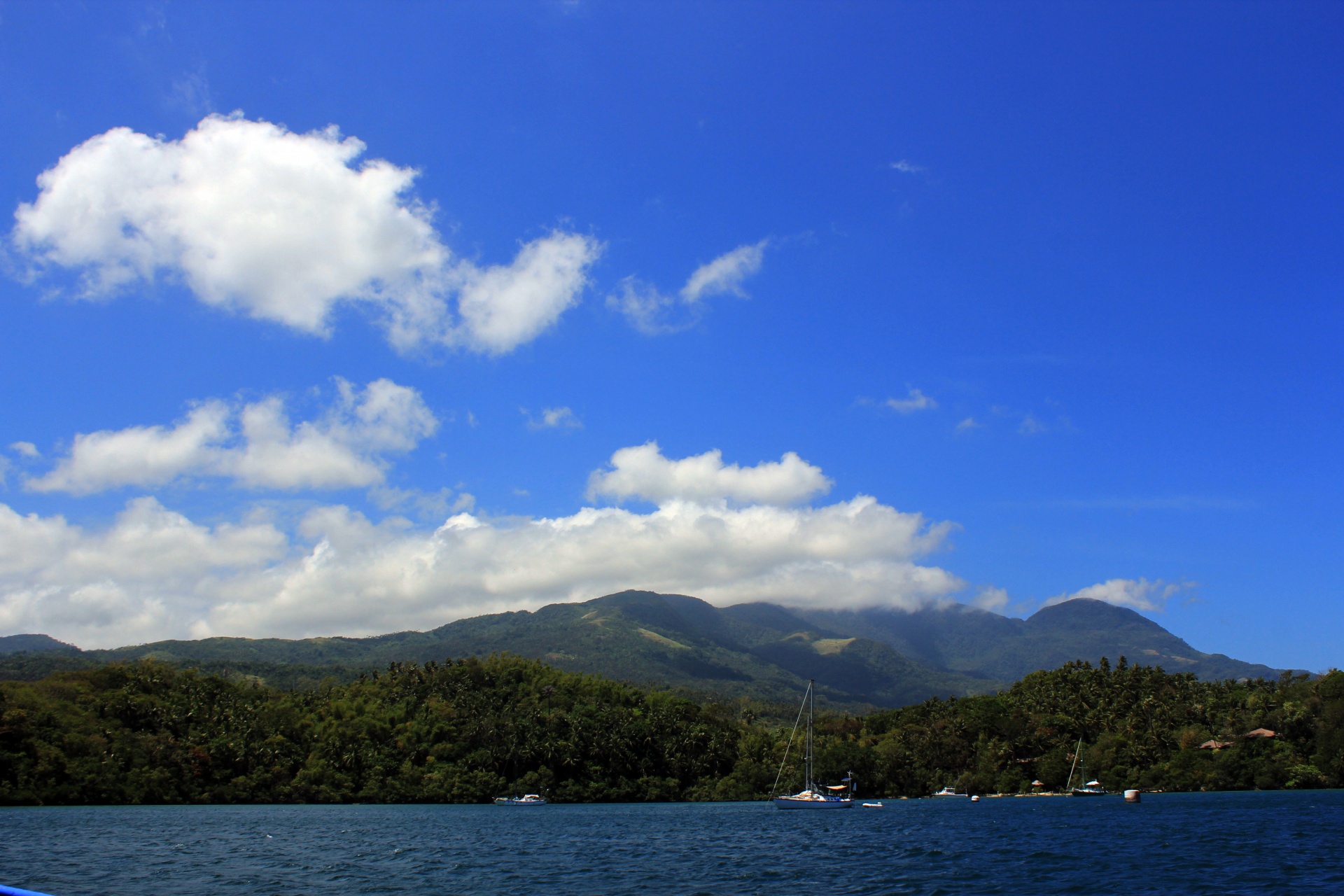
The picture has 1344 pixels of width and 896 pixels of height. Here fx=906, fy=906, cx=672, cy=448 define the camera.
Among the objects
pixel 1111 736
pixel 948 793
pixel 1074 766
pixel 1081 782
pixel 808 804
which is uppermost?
pixel 1111 736

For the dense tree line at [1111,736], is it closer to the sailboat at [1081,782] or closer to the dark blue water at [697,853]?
the sailboat at [1081,782]

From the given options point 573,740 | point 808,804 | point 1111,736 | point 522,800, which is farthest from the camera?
point 573,740

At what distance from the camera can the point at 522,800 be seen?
12825 cm

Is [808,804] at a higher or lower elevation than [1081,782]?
higher

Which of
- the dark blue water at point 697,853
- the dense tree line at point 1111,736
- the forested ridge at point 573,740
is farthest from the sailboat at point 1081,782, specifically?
the dark blue water at point 697,853

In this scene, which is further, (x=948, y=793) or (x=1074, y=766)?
(x=948, y=793)

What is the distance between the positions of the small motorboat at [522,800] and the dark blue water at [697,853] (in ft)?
128

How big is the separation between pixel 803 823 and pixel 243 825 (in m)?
46.8

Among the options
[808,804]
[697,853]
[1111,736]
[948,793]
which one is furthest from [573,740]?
[697,853]

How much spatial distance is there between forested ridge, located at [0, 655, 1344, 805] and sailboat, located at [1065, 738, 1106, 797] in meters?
1.35

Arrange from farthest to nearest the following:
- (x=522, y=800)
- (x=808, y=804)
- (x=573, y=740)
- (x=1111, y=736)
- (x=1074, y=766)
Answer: (x=573, y=740)
(x=1111, y=736)
(x=1074, y=766)
(x=522, y=800)
(x=808, y=804)

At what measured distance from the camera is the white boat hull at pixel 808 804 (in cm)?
9688

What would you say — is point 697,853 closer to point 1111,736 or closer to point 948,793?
point 948,793

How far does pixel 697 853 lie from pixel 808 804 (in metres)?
50.3
